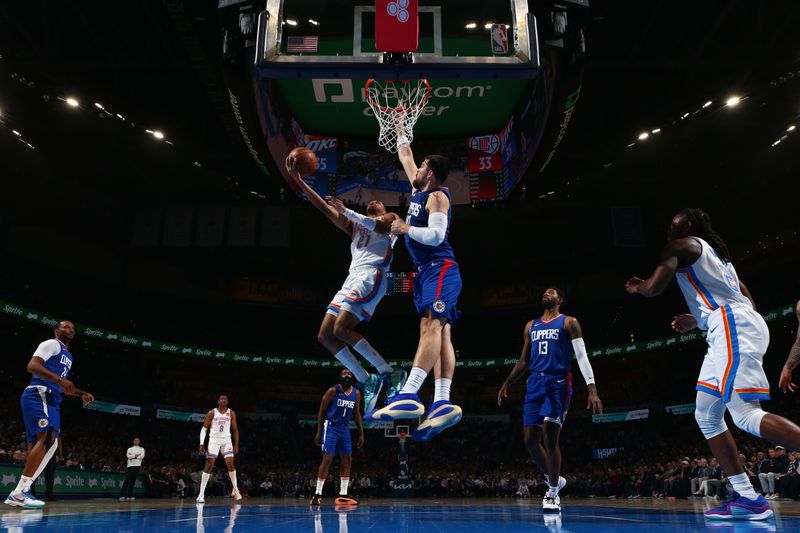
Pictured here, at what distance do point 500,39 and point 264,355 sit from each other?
24.5 metres

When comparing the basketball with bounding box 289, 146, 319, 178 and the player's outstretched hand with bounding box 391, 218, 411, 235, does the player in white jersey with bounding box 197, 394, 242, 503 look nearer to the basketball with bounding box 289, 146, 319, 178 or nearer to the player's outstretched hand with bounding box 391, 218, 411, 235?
the basketball with bounding box 289, 146, 319, 178

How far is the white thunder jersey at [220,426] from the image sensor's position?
12109mm

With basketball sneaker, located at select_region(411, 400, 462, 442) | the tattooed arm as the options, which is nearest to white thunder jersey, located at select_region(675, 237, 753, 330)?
the tattooed arm

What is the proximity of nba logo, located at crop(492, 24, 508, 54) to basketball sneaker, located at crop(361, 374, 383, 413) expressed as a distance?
3473mm

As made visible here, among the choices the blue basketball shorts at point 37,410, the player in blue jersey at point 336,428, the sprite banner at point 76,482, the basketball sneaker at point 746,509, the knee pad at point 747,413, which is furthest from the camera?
the sprite banner at point 76,482

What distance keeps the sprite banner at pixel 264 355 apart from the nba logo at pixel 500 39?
18.5 meters

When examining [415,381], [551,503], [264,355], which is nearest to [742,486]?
[551,503]

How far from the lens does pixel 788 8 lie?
13219 mm

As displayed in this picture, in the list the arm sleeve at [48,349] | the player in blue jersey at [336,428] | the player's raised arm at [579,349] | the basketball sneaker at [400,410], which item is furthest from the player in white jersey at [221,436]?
the basketball sneaker at [400,410]

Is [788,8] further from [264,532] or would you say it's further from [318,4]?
[264,532]

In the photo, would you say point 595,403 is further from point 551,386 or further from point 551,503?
point 551,503

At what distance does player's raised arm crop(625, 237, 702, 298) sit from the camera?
462 cm

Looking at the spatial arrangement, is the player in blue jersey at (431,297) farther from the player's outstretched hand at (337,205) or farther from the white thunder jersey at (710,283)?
the white thunder jersey at (710,283)

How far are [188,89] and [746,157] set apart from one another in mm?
18873
